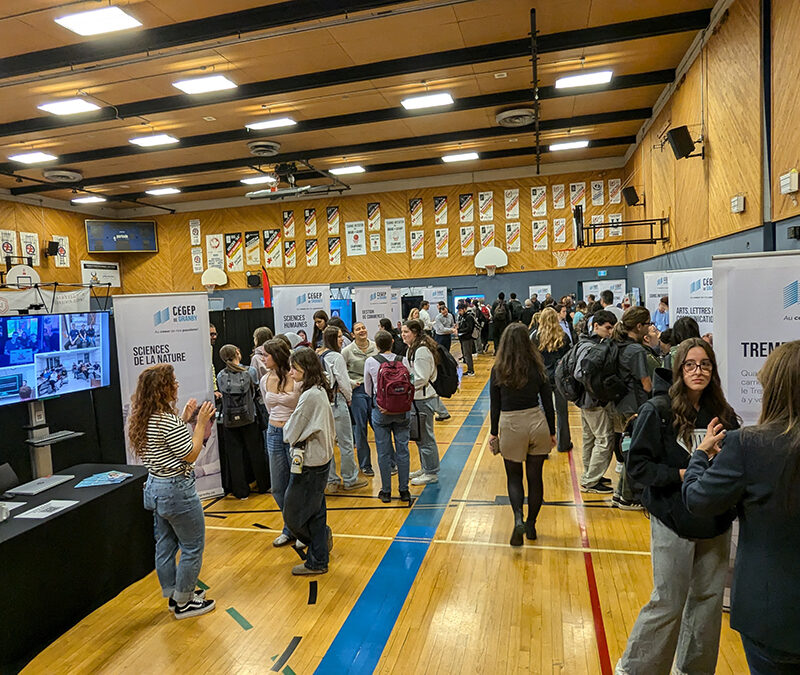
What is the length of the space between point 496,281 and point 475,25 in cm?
1022

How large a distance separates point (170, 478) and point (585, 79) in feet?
31.0

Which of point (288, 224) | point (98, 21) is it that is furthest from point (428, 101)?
point (288, 224)

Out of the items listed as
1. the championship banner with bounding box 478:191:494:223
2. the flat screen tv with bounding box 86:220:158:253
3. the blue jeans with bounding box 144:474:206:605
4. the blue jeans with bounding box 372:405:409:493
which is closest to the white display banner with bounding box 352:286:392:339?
the blue jeans with bounding box 372:405:409:493

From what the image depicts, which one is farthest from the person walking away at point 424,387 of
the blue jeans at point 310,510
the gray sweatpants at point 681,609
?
the gray sweatpants at point 681,609

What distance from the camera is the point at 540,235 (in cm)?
1653

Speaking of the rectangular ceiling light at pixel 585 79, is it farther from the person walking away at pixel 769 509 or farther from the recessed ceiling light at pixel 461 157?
the person walking away at pixel 769 509

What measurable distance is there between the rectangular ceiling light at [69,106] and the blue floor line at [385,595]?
350 inches

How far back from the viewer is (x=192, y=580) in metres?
3.35

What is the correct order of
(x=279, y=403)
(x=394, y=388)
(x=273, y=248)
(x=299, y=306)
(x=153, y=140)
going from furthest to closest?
1. (x=273, y=248)
2. (x=153, y=140)
3. (x=299, y=306)
4. (x=394, y=388)
5. (x=279, y=403)

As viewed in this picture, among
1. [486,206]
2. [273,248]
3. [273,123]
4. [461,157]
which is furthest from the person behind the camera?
[273,248]

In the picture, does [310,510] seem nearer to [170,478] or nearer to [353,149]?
[170,478]

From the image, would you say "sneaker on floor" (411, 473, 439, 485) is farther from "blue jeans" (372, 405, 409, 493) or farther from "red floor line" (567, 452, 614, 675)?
"red floor line" (567, 452, 614, 675)

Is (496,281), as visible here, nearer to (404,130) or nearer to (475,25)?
(404,130)

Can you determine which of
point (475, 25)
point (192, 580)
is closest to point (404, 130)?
point (475, 25)
